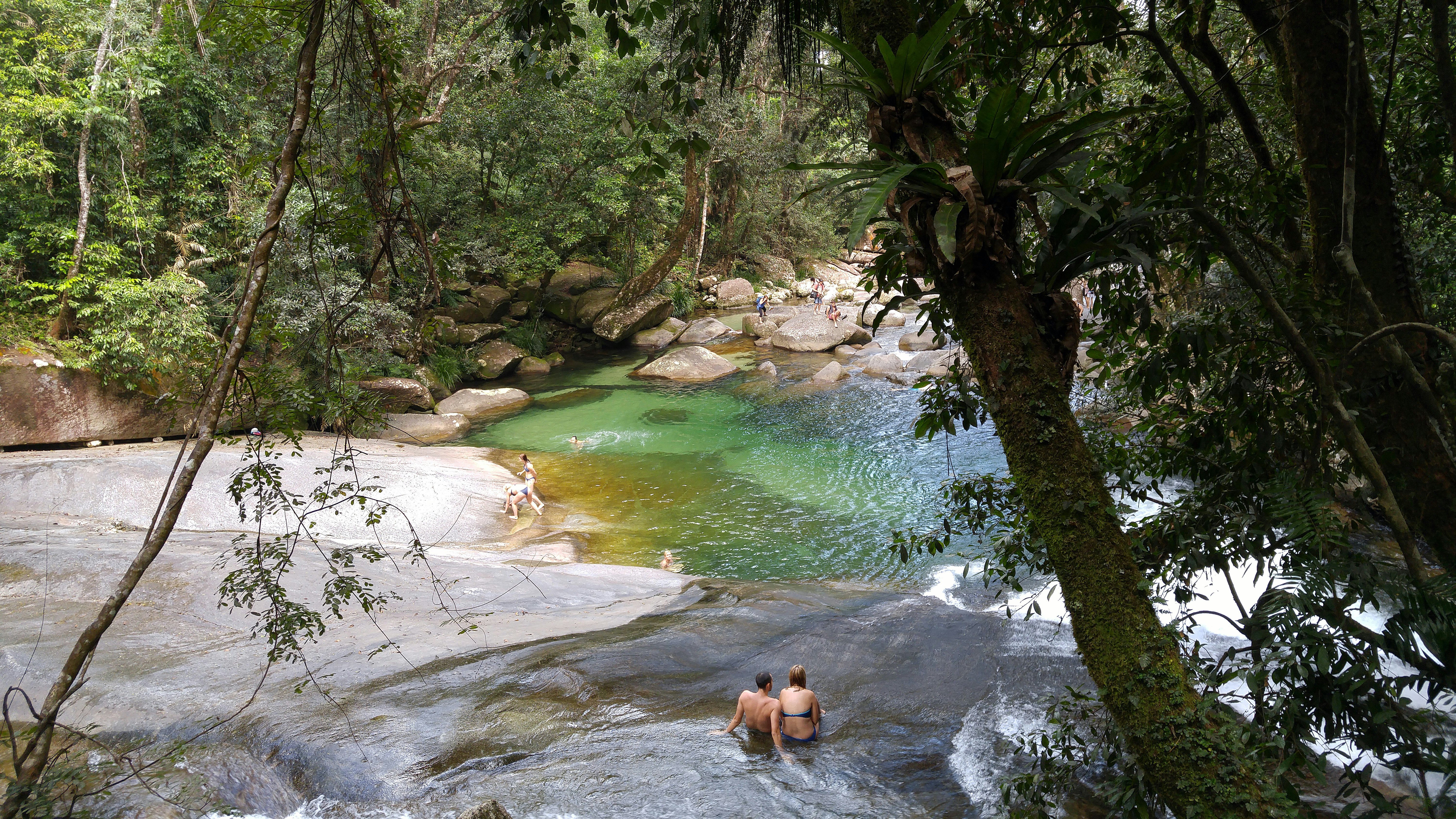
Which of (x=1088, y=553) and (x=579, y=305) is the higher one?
(x=579, y=305)

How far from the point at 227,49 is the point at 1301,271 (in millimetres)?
5097

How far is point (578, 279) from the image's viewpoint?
23750mm

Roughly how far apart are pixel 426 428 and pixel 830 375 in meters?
9.31

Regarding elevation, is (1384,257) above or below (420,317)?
above

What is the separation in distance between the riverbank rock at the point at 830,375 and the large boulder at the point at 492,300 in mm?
9282

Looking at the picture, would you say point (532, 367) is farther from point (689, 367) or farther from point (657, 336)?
point (689, 367)

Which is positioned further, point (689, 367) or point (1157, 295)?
point (689, 367)

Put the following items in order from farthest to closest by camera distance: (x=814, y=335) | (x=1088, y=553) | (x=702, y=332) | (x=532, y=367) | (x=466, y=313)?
(x=702, y=332) < (x=814, y=335) < (x=532, y=367) < (x=466, y=313) < (x=1088, y=553)

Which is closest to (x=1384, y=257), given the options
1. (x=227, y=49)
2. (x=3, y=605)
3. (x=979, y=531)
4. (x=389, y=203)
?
(x=389, y=203)

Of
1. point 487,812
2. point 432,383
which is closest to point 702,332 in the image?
point 432,383

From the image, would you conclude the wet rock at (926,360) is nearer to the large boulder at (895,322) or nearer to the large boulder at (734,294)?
the large boulder at (895,322)

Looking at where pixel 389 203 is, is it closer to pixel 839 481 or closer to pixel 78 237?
pixel 839 481

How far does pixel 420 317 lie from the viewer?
4152 millimetres

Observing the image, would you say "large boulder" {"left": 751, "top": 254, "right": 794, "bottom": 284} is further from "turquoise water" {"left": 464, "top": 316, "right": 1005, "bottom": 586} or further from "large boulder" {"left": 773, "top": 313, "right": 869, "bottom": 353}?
"turquoise water" {"left": 464, "top": 316, "right": 1005, "bottom": 586}
